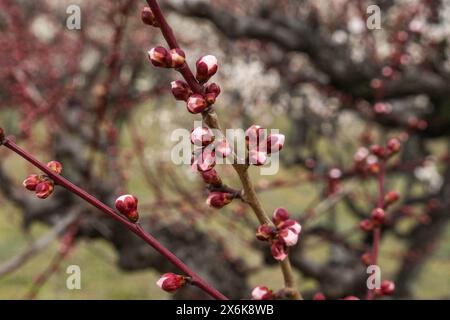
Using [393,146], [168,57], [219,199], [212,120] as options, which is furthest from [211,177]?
[393,146]

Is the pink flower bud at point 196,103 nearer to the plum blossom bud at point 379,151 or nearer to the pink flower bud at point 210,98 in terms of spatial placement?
the pink flower bud at point 210,98

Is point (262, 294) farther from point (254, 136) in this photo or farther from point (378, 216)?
point (378, 216)

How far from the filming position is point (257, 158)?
0.87 metres

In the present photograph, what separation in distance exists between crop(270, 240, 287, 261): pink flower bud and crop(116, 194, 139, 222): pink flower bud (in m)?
0.25

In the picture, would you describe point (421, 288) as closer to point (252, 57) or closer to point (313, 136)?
point (313, 136)

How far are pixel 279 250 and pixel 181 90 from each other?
33 centimetres

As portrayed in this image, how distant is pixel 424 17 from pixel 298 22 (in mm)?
1830

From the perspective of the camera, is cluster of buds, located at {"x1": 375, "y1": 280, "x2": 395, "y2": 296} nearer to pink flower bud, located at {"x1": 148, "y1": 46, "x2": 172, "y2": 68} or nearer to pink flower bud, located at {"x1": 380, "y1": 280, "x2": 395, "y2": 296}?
pink flower bud, located at {"x1": 380, "y1": 280, "x2": 395, "y2": 296}

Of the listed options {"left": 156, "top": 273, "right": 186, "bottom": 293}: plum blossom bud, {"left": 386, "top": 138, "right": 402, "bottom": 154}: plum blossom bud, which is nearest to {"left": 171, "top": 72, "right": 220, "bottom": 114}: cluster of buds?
{"left": 156, "top": 273, "right": 186, "bottom": 293}: plum blossom bud

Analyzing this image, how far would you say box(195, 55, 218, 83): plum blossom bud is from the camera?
0.82 meters

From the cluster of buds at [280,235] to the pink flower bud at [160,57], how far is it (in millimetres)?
332

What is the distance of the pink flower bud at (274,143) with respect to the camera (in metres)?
0.90

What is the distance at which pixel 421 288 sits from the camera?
8.56 metres
